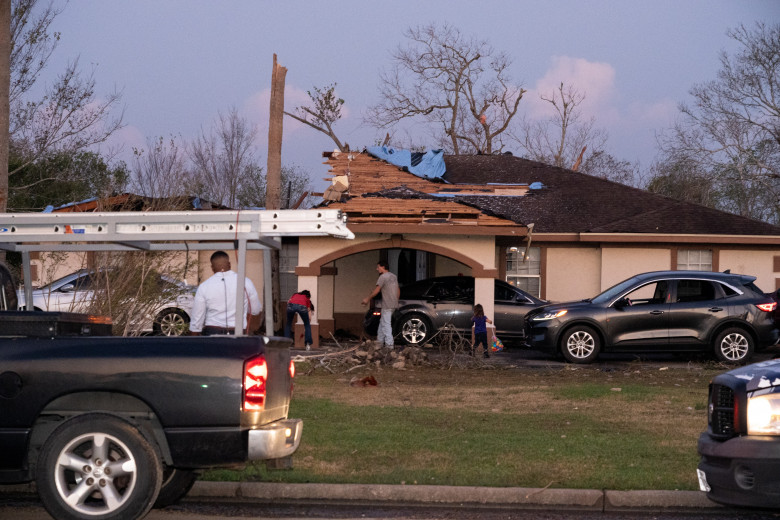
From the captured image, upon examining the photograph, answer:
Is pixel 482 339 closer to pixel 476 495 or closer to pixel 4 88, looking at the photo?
pixel 4 88

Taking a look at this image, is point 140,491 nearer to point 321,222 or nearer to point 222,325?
point 321,222

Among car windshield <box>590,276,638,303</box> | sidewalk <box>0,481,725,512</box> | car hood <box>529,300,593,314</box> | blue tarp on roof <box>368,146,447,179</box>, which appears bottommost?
sidewalk <box>0,481,725,512</box>

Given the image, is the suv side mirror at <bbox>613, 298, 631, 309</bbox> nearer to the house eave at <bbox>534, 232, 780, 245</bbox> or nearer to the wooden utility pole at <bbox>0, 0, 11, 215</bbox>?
the house eave at <bbox>534, 232, 780, 245</bbox>

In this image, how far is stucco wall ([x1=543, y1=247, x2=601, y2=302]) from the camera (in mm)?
24703

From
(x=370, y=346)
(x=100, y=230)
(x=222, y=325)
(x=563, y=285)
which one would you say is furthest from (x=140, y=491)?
(x=563, y=285)

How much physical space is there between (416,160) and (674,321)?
1279 centimetres

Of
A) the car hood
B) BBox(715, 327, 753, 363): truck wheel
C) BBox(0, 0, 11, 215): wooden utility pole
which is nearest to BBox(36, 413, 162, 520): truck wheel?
BBox(0, 0, 11, 215): wooden utility pole

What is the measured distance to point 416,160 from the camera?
29188 mm

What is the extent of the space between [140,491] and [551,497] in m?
3.28

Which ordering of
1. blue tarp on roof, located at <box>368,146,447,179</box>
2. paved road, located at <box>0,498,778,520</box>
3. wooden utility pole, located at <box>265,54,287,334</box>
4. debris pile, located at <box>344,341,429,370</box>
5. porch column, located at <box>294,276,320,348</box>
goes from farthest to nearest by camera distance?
1. blue tarp on roof, located at <box>368,146,447,179</box>
2. wooden utility pole, located at <box>265,54,287,334</box>
3. porch column, located at <box>294,276,320,348</box>
4. debris pile, located at <box>344,341,429,370</box>
5. paved road, located at <box>0,498,778,520</box>

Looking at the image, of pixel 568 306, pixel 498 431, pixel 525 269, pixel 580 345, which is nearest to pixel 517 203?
pixel 525 269

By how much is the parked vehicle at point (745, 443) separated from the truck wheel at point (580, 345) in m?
11.7

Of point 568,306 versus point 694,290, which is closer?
point 694,290

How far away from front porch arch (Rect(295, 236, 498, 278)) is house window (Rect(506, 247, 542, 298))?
400 cm
